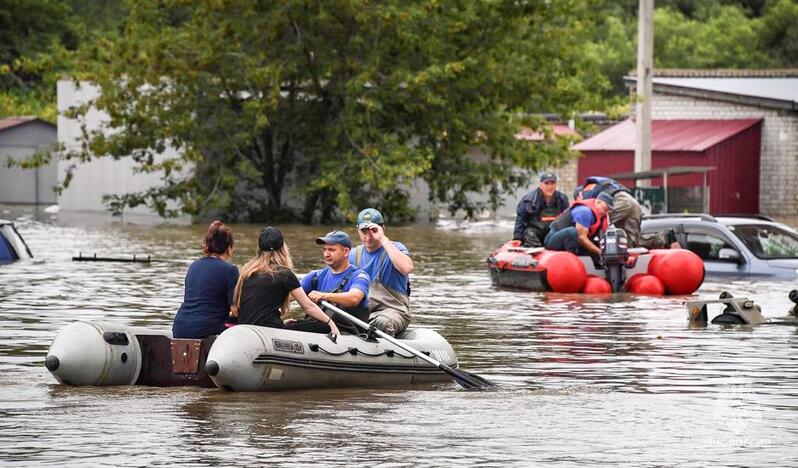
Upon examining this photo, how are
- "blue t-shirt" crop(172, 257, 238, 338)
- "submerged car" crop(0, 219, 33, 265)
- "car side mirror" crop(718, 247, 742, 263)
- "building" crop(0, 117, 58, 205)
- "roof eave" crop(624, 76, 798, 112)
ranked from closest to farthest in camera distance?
"blue t-shirt" crop(172, 257, 238, 338) < "car side mirror" crop(718, 247, 742, 263) < "submerged car" crop(0, 219, 33, 265) < "roof eave" crop(624, 76, 798, 112) < "building" crop(0, 117, 58, 205)

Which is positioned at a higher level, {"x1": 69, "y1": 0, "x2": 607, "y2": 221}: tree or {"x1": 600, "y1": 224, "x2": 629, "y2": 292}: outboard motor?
{"x1": 69, "y1": 0, "x2": 607, "y2": 221}: tree

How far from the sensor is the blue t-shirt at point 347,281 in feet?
49.1

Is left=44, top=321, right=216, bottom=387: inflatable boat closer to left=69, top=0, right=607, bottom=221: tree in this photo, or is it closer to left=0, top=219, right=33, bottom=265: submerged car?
left=0, top=219, right=33, bottom=265: submerged car

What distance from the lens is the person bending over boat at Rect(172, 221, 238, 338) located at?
14258 millimetres

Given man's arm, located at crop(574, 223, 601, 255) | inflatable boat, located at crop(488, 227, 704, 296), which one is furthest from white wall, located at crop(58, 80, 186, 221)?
man's arm, located at crop(574, 223, 601, 255)

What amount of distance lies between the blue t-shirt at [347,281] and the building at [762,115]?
4021 cm

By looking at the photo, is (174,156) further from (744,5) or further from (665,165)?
(744,5)

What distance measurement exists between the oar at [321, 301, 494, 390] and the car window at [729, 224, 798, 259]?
13.6 meters

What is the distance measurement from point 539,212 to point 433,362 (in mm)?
11688

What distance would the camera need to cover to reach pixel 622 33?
270 ft

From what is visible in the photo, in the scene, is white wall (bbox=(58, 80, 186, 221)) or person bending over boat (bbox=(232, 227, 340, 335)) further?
white wall (bbox=(58, 80, 186, 221))

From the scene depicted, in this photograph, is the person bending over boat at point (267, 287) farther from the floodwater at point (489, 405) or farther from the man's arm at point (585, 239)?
the man's arm at point (585, 239)

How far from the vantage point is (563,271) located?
81.4 feet

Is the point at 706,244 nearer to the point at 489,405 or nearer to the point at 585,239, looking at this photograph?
the point at 585,239
